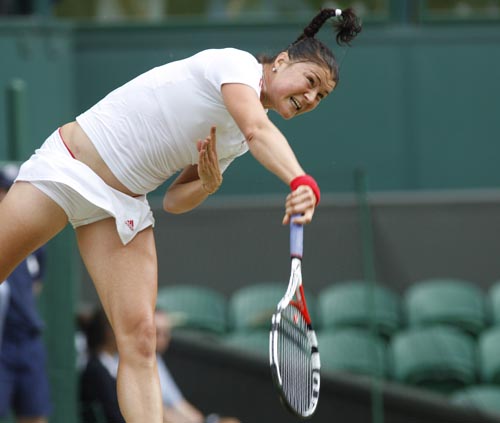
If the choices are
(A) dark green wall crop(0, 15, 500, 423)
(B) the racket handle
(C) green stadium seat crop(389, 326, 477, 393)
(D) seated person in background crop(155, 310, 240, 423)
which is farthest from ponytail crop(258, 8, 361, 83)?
(A) dark green wall crop(0, 15, 500, 423)

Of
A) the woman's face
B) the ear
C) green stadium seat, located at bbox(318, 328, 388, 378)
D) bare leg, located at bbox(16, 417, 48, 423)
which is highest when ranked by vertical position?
the ear

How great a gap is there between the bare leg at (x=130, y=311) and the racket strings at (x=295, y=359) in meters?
0.58

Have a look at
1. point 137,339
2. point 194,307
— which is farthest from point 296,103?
point 194,307

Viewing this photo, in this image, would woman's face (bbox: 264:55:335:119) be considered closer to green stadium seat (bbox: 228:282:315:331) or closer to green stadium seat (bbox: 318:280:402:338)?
green stadium seat (bbox: 318:280:402:338)

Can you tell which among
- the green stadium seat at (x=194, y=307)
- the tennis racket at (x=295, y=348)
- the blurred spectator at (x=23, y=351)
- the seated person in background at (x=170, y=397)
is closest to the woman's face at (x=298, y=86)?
the tennis racket at (x=295, y=348)

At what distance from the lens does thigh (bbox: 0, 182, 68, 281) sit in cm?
423

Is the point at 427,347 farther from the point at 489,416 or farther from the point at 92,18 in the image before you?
the point at 92,18

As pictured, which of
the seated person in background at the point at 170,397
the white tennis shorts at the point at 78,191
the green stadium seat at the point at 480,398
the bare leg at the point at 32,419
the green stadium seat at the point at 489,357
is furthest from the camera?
the green stadium seat at the point at 489,357

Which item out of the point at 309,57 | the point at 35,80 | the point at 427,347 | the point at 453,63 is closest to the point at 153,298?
the point at 309,57

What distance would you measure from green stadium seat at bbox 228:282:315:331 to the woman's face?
12.3 feet

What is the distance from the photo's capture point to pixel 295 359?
4.00 m

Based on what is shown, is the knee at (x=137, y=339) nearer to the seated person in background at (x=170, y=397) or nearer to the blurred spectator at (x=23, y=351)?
the blurred spectator at (x=23, y=351)

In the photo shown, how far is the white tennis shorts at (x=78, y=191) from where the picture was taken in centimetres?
421

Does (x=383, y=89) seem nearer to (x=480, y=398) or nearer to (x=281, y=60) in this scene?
(x=480, y=398)
